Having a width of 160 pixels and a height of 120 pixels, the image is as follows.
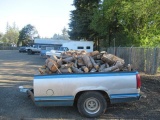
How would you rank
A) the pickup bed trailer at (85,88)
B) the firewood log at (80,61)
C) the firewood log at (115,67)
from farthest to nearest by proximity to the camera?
1. the firewood log at (80,61)
2. the firewood log at (115,67)
3. the pickup bed trailer at (85,88)

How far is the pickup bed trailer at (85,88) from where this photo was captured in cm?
586

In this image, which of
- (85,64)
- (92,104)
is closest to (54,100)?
(92,104)

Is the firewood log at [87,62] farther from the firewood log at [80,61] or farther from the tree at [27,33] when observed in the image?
the tree at [27,33]

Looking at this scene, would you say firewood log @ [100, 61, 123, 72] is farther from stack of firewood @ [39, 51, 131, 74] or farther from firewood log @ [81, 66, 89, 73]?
firewood log @ [81, 66, 89, 73]

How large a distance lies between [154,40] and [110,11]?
6.65 metres

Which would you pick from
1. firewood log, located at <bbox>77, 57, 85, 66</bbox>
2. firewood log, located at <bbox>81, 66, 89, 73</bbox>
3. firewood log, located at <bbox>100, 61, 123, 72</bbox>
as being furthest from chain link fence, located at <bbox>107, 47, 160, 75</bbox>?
firewood log, located at <bbox>81, 66, 89, 73</bbox>

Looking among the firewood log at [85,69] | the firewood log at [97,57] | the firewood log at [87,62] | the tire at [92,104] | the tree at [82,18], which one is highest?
the tree at [82,18]

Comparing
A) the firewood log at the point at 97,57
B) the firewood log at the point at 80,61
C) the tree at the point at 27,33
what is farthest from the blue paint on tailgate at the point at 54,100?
the tree at the point at 27,33

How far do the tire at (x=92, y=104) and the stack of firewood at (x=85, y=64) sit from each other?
87 cm

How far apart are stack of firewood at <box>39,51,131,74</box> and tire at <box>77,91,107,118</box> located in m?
0.87

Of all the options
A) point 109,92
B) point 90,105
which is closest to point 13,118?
point 90,105

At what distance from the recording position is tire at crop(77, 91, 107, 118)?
594 centimetres

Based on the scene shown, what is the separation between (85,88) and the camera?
5.86m

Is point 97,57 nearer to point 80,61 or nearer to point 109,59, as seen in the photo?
point 109,59
